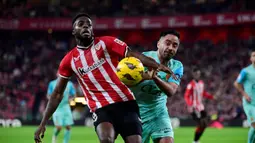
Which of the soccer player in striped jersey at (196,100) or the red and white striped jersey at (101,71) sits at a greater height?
the red and white striped jersey at (101,71)

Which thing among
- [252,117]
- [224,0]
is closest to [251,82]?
[252,117]

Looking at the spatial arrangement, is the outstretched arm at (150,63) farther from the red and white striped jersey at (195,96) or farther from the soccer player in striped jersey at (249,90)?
the red and white striped jersey at (195,96)

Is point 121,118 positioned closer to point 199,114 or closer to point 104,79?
point 104,79

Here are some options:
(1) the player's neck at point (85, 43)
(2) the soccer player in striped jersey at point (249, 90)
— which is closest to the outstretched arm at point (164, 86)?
(1) the player's neck at point (85, 43)

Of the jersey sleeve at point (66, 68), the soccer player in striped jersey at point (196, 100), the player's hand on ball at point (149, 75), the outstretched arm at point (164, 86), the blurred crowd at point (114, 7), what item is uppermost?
the blurred crowd at point (114, 7)

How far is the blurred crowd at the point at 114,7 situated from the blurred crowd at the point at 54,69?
2.00 meters

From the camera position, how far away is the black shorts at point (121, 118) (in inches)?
264

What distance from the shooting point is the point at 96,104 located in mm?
6895

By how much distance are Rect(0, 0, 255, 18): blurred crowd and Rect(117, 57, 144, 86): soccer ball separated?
30.5 meters

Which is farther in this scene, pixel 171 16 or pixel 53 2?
pixel 53 2

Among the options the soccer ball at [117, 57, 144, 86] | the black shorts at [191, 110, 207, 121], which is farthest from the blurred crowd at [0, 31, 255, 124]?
the soccer ball at [117, 57, 144, 86]

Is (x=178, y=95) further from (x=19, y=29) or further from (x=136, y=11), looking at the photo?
(x=19, y=29)

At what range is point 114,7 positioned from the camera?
39062 millimetres

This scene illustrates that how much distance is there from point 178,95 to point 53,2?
45.2ft
